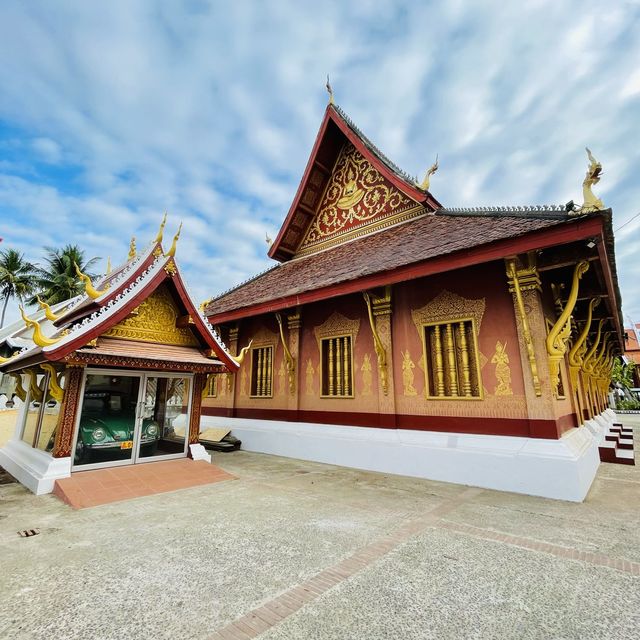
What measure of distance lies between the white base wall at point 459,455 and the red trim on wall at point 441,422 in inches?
3.6

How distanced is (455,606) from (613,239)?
16.4ft

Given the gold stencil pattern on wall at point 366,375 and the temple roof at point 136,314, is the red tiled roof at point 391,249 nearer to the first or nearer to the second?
the gold stencil pattern on wall at point 366,375

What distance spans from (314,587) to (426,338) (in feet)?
15.4

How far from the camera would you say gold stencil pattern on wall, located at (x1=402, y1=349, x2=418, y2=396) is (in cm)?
643

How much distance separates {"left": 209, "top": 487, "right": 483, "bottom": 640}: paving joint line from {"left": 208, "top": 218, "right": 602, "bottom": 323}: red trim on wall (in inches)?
137

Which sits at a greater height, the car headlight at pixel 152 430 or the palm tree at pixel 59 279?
the palm tree at pixel 59 279

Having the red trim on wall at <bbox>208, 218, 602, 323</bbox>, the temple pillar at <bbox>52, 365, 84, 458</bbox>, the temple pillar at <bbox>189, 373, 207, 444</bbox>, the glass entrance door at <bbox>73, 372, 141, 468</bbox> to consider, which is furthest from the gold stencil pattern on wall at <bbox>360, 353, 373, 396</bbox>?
the temple pillar at <bbox>52, 365, 84, 458</bbox>

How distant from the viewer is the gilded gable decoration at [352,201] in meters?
9.37

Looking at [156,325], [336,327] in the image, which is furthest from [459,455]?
[156,325]

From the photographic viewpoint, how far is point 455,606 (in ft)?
7.09

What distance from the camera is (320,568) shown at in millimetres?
2639

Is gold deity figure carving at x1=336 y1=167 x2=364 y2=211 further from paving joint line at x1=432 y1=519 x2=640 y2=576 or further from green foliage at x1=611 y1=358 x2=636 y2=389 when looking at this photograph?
green foliage at x1=611 y1=358 x2=636 y2=389

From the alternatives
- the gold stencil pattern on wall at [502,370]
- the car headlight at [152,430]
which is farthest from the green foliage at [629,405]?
the car headlight at [152,430]

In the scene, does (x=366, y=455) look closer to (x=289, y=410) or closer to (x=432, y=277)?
(x=289, y=410)
